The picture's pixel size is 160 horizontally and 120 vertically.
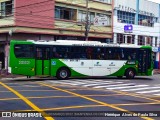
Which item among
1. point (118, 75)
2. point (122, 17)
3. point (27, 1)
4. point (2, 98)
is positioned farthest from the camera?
point (122, 17)

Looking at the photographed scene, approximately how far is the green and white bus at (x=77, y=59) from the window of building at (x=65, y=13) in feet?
43.1

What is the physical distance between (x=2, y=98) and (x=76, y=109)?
4.03 m

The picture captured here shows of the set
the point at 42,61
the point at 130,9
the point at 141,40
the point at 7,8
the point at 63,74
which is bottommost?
the point at 63,74

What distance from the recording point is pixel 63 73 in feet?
92.4

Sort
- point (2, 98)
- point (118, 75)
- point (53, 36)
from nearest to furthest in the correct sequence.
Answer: point (2, 98), point (118, 75), point (53, 36)

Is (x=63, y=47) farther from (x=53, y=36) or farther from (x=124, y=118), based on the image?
(x=124, y=118)

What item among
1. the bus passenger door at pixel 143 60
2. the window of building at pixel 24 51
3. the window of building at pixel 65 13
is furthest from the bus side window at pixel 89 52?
the window of building at pixel 65 13

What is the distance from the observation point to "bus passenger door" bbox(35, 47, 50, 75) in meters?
26.9

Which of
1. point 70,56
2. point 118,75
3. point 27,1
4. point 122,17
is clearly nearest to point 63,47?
point 70,56

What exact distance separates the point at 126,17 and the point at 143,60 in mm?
21700

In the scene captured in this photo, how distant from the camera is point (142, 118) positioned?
10.4 m

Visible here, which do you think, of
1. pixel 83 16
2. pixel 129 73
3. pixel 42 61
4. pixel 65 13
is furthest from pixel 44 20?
pixel 129 73

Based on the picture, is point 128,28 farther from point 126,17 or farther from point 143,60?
point 143,60

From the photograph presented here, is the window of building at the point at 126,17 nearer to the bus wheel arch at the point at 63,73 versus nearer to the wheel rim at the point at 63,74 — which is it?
the bus wheel arch at the point at 63,73
